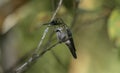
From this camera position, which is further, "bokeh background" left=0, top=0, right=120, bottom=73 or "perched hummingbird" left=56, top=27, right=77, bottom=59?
"bokeh background" left=0, top=0, right=120, bottom=73

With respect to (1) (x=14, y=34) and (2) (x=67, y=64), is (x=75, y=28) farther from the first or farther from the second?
(1) (x=14, y=34)

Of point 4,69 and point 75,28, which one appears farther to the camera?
point 75,28

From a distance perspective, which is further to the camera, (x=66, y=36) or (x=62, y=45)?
(x=62, y=45)

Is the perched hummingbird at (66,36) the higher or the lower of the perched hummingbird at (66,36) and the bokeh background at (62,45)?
the higher

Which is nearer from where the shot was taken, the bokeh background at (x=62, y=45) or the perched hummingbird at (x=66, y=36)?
the perched hummingbird at (x=66, y=36)

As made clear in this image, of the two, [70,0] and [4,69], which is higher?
[70,0]

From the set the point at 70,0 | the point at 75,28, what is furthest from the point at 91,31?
the point at 70,0

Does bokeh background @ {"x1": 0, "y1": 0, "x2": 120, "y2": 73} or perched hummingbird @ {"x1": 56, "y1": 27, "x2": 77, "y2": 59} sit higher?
perched hummingbird @ {"x1": 56, "y1": 27, "x2": 77, "y2": 59}

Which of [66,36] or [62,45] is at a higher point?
[66,36]
